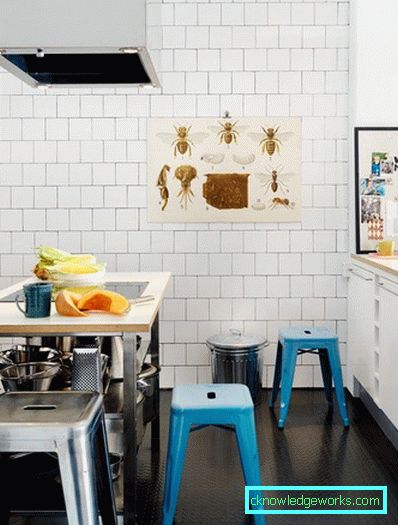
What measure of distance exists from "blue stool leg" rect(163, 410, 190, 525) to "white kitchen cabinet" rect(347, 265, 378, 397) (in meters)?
1.75

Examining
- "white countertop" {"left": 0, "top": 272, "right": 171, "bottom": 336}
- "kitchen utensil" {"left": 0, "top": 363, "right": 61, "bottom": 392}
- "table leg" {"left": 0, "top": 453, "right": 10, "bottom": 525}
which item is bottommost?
"table leg" {"left": 0, "top": 453, "right": 10, "bottom": 525}

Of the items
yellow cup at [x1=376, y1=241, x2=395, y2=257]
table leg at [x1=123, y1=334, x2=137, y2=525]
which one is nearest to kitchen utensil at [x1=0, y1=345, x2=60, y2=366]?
table leg at [x1=123, y1=334, x2=137, y2=525]

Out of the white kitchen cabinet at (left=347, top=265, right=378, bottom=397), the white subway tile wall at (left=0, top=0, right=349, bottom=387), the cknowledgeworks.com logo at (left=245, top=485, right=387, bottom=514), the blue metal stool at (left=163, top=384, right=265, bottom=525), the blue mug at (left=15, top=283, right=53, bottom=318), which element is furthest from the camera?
the white subway tile wall at (left=0, top=0, right=349, bottom=387)

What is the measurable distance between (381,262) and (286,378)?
934 millimetres

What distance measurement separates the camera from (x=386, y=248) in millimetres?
4605

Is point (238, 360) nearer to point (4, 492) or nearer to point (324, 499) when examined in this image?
point (324, 499)

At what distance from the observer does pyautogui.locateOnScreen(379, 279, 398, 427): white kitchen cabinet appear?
3611 millimetres

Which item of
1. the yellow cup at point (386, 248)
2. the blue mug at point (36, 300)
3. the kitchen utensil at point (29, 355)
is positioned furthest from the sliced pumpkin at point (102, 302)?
the yellow cup at point (386, 248)

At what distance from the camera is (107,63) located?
10.8 feet

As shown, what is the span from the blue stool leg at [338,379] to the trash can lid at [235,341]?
1.91 feet

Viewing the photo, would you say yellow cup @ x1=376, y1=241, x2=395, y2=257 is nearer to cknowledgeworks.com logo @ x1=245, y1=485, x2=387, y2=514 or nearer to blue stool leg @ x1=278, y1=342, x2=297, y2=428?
blue stool leg @ x1=278, y1=342, x2=297, y2=428

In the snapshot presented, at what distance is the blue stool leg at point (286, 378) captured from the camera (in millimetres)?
4227

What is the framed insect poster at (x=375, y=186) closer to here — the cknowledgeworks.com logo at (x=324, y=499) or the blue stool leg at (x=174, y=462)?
the cknowledgeworks.com logo at (x=324, y=499)

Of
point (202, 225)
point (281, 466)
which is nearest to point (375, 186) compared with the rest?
point (202, 225)
